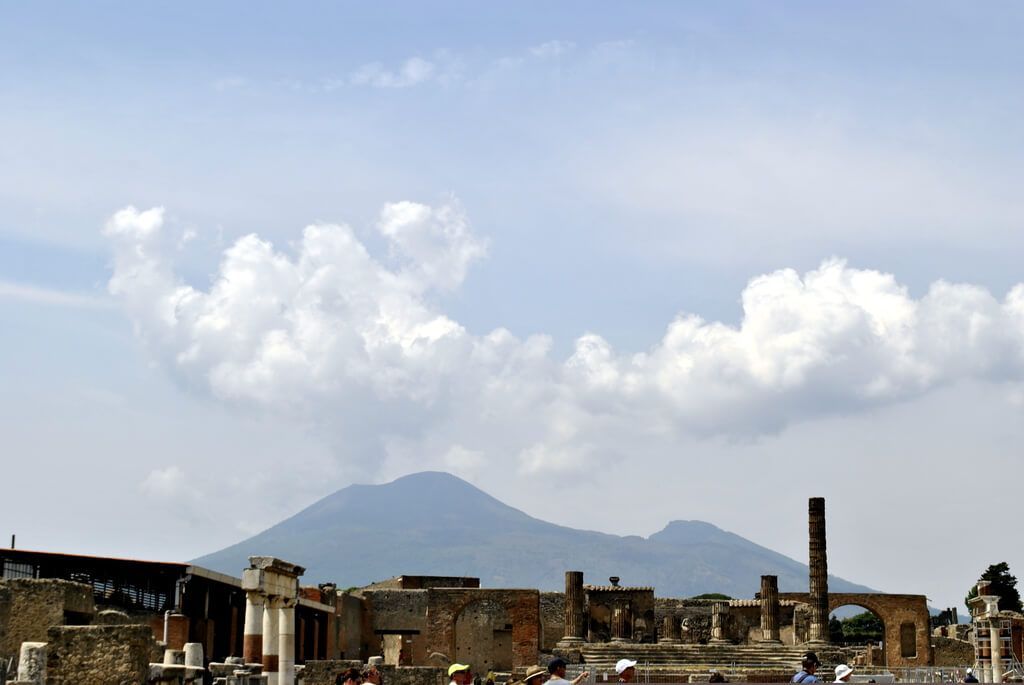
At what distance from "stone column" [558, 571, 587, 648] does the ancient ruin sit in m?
0.06

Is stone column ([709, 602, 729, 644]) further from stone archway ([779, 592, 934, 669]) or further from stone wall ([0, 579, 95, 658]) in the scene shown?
stone wall ([0, 579, 95, 658])

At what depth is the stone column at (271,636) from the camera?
1073 inches

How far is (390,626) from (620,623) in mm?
10609

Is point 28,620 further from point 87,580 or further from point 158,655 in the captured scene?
point 87,580

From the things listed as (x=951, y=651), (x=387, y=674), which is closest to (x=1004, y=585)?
(x=951, y=651)

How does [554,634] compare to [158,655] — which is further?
[554,634]

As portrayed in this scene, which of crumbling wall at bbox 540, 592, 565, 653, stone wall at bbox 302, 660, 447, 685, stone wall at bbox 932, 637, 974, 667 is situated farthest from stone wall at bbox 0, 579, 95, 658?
stone wall at bbox 932, 637, 974, 667

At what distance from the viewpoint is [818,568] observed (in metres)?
67.5

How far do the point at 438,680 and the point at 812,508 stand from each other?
4157cm

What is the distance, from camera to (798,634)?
223 feet

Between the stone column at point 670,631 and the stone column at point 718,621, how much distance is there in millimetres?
1732

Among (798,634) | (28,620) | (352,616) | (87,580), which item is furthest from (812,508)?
(28,620)

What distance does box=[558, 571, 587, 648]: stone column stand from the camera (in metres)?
62.9

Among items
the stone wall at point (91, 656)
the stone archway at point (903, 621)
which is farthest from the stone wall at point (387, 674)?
the stone archway at point (903, 621)
